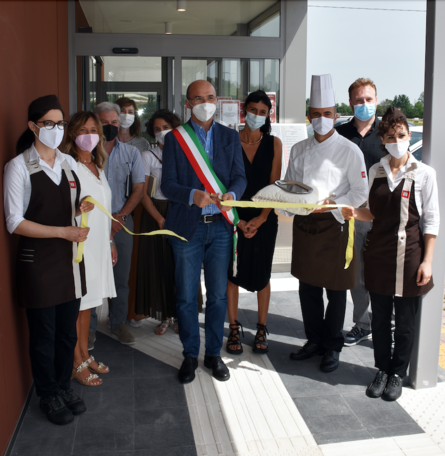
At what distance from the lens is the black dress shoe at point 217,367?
3.22m

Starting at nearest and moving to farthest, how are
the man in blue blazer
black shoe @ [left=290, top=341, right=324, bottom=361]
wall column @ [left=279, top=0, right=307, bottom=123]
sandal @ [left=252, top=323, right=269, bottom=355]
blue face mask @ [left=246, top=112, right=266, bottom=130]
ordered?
the man in blue blazer, blue face mask @ [left=246, top=112, right=266, bottom=130], black shoe @ [left=290, top=341, right=324, bottom=361], sandal @ [left=252, top=323, right=269, bottom=355], wall column @ [left=279, top=0, right=307, bottom=123]

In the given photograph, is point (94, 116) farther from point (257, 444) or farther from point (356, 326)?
point (356, 326)

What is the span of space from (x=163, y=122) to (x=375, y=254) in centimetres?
196

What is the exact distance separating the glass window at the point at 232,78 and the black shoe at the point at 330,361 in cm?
360

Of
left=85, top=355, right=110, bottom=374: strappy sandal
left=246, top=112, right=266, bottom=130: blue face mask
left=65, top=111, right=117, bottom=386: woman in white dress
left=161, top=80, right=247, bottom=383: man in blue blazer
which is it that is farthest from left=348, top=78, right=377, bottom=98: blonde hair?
left=85, top=355, right=110, bottom=374: strappy sandal

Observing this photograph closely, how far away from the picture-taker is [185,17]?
5898mm

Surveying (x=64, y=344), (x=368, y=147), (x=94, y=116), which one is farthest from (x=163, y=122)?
(x=64, y=344)

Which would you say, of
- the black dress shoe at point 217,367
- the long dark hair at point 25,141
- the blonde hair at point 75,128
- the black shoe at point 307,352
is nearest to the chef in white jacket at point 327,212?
the black shoe at point 307,352

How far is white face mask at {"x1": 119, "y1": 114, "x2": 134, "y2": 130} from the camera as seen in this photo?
3990 millimetres

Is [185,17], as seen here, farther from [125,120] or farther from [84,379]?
[84,379]

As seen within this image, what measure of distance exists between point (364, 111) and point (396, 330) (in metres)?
1.66

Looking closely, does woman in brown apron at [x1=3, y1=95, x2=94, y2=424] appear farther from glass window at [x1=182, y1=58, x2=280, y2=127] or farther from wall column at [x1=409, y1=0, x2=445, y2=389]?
glass window at [x1=182, y1=58, x2=280, y2=127]

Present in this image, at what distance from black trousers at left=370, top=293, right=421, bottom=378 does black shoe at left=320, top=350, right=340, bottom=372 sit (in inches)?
14.8

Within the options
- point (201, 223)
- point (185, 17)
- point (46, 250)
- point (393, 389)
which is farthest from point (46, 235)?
point (185, 17)
